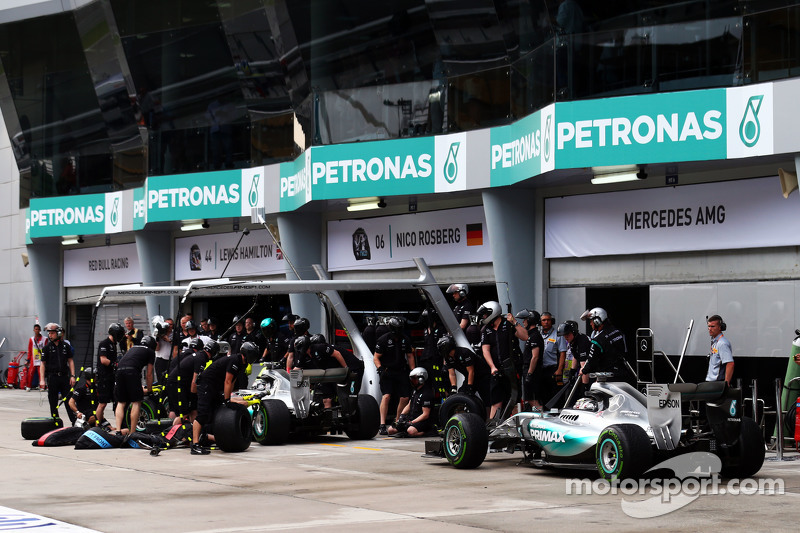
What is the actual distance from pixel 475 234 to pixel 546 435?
976 cm

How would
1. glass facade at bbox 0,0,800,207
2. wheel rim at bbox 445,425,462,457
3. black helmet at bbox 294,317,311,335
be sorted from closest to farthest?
1. wheel rim at bbox 445,425,462,457
2. glass facade at bbox 0,0,800,207
3. black helmet at bbox 294,317,311,335

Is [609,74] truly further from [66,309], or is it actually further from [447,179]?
[66,309]

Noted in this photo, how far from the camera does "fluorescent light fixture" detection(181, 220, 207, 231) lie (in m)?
29.2

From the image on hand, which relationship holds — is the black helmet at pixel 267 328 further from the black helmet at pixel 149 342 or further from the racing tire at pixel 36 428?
the racing tire at pixel 36 428

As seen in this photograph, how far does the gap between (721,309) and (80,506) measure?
1071 cm

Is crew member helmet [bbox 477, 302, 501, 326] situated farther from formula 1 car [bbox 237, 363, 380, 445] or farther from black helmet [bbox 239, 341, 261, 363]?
black helmet [bbox 239, 341, 261, 363]

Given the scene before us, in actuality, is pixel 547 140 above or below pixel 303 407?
above

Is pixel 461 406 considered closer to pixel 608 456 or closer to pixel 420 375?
pixel 420 375

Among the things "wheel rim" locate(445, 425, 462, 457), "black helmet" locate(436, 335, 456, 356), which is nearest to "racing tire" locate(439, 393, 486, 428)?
"black helmet" locate(436, 335, 456, 356)

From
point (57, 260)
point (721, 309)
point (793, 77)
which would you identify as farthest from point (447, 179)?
point (57, 260)

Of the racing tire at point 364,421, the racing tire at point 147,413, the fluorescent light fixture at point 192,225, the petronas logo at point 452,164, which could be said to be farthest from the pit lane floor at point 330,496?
the fluorescent light fixture at point 192,225

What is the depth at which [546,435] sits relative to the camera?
1310 cm

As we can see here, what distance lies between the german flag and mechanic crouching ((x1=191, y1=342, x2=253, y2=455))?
7.64 meters

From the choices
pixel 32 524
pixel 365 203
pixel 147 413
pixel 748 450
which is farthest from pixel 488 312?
pixel 32 524
